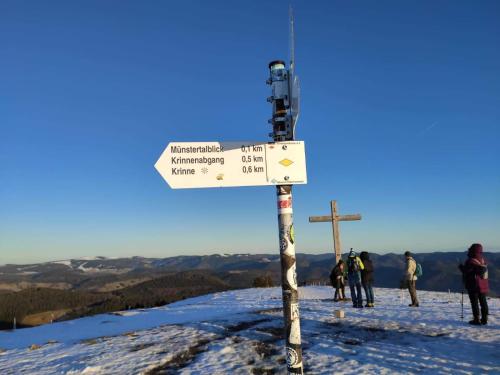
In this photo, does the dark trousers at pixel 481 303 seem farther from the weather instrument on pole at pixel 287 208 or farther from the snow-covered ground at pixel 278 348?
the weather instrument on pole at pixel 287 208

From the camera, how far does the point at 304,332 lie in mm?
9773

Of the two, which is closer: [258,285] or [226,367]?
[226,367]

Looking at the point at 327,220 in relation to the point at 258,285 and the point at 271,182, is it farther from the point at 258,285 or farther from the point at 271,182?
the point at 258,285

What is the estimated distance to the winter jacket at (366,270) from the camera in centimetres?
1452

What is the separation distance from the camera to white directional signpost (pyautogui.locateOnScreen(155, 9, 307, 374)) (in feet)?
13.0

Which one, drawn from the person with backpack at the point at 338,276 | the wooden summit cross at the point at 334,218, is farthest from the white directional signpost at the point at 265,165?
the person with backpack at the point at 338,276

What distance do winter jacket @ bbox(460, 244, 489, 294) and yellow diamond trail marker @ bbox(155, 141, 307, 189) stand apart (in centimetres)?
839

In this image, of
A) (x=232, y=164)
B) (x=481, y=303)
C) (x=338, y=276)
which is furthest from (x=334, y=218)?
(x=232, y=164)

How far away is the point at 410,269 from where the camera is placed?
14.4 metres

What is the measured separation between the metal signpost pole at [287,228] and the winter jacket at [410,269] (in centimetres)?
1198

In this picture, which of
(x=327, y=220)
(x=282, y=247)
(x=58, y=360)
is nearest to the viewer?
(x=282, y=247)

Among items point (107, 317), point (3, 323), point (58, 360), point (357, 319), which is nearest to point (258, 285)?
point (107, 317)

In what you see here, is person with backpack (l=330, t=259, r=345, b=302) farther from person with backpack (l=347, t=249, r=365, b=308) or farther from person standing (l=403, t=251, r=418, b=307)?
person standing (l=403, t=251, r=418, b=307)

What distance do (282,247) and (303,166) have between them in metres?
0.88
